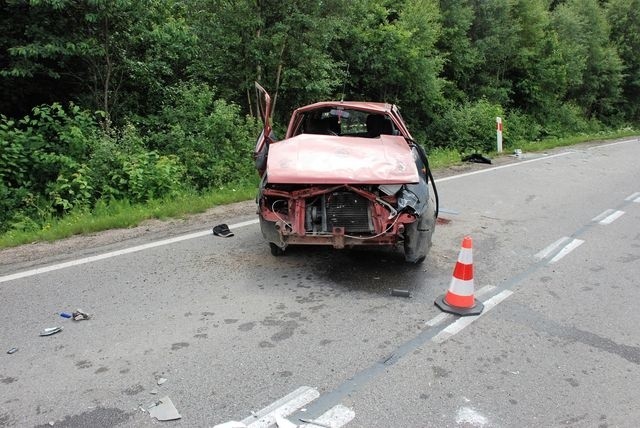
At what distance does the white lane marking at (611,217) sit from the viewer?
8172 millimetres

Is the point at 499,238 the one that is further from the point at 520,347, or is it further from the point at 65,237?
the point at 65,237

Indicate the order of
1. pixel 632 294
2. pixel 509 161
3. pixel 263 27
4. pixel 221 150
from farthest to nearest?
pixel 509 161, pixel 263 27, pixel 221 150, pixel 632 294

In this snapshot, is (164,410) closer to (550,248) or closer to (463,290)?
(463,290)

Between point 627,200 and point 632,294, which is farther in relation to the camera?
point 627,200

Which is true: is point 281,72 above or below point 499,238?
above

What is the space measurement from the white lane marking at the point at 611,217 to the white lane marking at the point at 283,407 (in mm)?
6660

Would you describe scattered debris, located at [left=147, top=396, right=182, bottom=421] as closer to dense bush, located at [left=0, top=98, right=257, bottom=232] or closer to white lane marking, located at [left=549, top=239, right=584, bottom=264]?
white lane marking, located at [left=549, top=239, right=584, bottom=264]

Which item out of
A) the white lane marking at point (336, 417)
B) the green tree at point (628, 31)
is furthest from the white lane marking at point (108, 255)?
the green tree at point (628, 31)

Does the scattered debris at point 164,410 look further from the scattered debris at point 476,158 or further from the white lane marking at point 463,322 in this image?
the scattered debris at point 476,158

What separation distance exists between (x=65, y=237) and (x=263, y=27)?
7.00 metres

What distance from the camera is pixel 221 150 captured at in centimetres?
1064

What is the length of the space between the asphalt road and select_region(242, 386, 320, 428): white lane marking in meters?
0.02

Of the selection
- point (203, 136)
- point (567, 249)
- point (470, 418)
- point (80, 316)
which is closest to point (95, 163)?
point (203, 136)

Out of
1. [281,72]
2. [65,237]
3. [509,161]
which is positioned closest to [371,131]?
[65,237]
